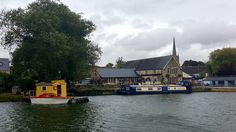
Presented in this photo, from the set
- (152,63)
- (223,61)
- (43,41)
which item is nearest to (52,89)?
(43,41)

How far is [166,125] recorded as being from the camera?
33344 millimetres

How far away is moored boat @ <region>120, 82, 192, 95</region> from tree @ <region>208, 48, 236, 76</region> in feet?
130

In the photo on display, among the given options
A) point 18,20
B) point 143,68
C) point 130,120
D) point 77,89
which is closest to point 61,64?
point 18,20

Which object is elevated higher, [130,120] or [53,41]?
[53,41]

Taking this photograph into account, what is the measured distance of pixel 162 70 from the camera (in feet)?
424

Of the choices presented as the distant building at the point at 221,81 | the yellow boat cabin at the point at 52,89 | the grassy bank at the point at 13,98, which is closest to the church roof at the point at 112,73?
the distant building at the point at 221,81

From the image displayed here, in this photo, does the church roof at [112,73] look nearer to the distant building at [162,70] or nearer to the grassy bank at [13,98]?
the distant building at [162,70]

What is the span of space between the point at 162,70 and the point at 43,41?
7272 cm

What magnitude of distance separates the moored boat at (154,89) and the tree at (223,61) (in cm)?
3948

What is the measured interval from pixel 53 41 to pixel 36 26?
4460 millimetres

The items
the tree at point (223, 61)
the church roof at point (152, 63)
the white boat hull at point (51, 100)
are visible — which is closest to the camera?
the white boat hull at point (51, 100)

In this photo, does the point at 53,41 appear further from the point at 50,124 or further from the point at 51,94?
the point at 50,124

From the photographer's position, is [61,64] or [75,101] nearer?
[75,101]

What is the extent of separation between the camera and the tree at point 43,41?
206 ft
